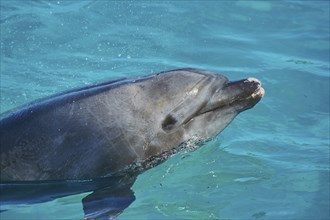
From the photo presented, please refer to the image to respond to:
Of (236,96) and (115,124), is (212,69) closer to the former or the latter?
(236,96)

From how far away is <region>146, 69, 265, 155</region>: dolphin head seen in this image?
21.9ft

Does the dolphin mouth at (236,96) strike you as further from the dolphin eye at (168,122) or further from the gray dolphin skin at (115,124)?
the dolphin eye at (168,122)

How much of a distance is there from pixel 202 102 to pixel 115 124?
41.0 inches

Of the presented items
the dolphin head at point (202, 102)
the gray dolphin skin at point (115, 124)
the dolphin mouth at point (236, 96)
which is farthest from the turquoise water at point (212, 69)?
the dolphin mouth at point (236, 96)

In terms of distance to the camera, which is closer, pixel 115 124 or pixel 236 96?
pixel 115 124

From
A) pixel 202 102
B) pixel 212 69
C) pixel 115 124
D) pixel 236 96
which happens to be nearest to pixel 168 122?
pixel 202 102

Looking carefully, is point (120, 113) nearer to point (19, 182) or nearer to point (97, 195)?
point (97, 195)

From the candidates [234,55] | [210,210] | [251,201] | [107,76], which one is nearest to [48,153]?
[210,210]

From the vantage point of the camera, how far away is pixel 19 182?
263 inches

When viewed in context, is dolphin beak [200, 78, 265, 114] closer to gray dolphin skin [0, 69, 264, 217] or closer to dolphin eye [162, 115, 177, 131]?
gray dolphin skin [0, 69, 264, 217]

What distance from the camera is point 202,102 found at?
6.69 metres

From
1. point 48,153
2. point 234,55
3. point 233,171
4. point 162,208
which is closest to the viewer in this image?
point 48,153

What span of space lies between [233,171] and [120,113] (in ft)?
8.73

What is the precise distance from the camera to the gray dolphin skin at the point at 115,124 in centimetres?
651
